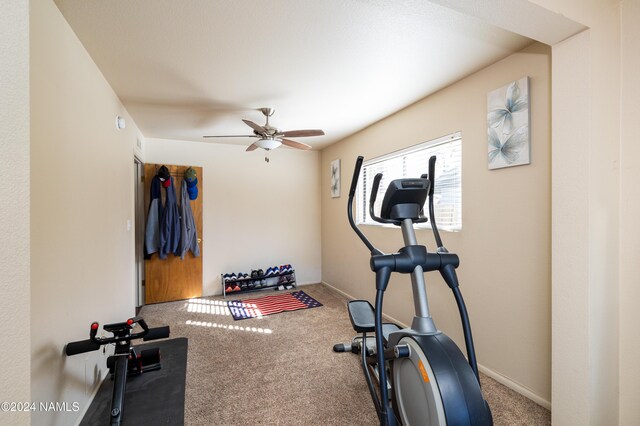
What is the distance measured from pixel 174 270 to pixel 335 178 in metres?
2.80

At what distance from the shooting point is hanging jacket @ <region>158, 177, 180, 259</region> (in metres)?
3.80

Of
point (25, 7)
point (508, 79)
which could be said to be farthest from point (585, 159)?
point (25, 7)

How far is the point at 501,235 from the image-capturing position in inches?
80.2

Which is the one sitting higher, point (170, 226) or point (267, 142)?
point (267, 142)

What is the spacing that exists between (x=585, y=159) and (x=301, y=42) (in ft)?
5.78

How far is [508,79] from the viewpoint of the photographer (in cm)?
196

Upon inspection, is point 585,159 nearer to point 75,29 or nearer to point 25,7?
point 25,7

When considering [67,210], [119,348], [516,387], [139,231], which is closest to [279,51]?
[67,210]

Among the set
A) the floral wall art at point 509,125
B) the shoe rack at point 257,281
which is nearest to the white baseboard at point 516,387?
the floral wall art at point 509,125

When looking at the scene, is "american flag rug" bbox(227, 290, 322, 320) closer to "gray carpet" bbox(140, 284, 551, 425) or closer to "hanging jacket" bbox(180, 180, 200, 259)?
"gray carpet" bbox(140, 284, 551, 425)

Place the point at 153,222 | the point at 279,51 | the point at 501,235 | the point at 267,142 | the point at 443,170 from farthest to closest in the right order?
1. the point at 153,222
2. the point at 267,142
3. the point at 443,170
4. the point at 501,235
5. the point at 279,51

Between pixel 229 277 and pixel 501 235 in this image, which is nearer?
pixel 501 235

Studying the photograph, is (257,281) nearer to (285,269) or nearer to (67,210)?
(285,269)

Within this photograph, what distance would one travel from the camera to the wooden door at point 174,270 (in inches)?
→ 153
